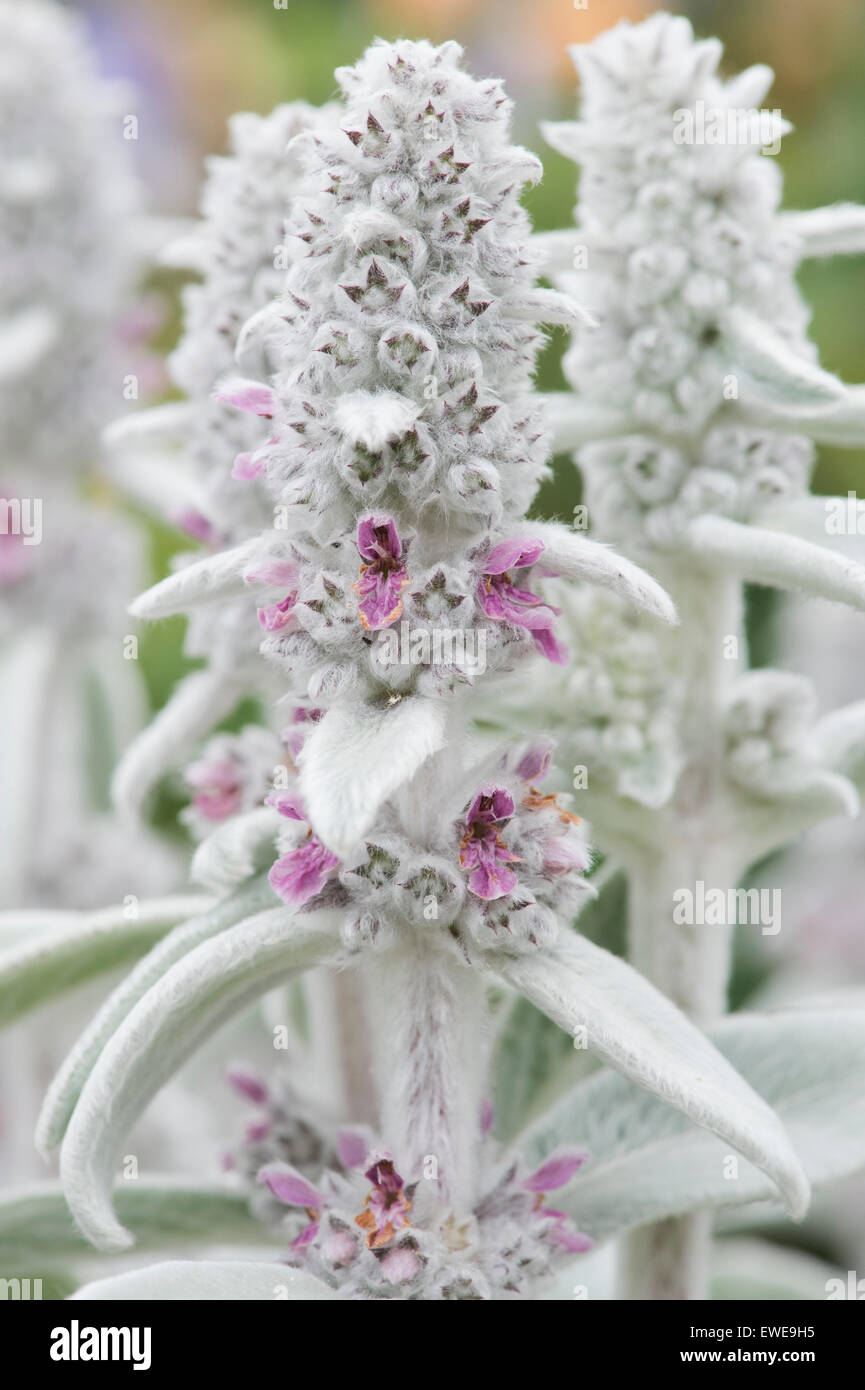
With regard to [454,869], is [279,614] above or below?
above

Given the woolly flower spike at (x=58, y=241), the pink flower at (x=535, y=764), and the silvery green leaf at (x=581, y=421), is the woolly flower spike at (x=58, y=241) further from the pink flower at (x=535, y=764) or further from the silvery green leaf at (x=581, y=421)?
the pink flower at (x=535, y=764)

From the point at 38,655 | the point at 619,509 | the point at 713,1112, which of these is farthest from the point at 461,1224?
the point at 38,655

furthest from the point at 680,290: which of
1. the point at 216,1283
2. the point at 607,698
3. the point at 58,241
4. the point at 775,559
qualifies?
the point at 58,241

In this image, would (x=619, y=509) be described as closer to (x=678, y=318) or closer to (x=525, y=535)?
(x=678, y=318)

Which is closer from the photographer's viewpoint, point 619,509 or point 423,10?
point 619,509

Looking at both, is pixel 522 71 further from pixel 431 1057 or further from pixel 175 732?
pixel 431 1057

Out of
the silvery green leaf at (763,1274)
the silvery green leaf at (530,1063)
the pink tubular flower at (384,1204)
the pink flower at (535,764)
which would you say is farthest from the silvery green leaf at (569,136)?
the silvery green leaf at (763,1274)
